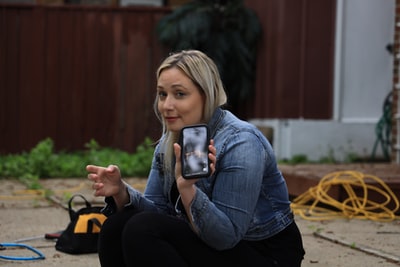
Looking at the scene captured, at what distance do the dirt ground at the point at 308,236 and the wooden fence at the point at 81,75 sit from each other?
151 inches

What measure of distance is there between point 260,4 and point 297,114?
1.58 metres

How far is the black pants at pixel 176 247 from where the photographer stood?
2.93 meters

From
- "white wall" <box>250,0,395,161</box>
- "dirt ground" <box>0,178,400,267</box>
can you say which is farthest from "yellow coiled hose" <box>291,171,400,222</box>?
"white wall" <box>250,0,395,161</box>

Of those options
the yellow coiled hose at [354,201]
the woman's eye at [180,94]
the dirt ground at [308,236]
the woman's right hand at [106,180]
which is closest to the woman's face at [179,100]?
the woman's eye at [180,94]

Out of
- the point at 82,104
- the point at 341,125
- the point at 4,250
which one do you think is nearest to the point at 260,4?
the point at 341,125

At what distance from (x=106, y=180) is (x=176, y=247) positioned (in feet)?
1.23

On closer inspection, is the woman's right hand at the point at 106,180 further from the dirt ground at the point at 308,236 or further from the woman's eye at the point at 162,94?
the dirt ground at the point at 308,236

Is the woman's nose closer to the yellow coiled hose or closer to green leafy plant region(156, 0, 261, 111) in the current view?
the yellow coiled hose

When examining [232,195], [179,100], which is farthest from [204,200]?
[179,100]

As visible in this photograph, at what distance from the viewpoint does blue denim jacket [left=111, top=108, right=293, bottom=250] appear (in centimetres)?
284

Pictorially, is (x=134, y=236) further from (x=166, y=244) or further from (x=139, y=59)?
(x=139, y=59)

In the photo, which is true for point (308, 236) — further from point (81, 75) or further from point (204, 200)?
point (81, 75)

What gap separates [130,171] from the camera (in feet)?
27.9

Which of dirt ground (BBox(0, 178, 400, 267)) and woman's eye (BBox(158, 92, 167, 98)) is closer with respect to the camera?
woman's eye (BBox(158, 92, 167, 98))
